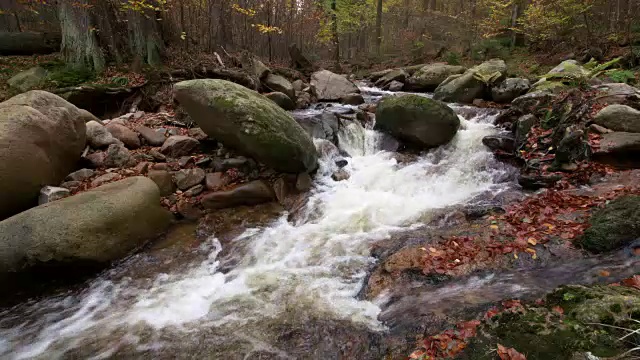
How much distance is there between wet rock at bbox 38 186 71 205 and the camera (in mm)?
5793

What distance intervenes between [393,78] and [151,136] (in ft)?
42.5

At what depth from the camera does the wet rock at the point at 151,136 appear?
27.1 ft

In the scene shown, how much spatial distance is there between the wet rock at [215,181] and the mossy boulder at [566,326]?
221 inches

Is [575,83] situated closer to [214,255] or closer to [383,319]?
[383,319]

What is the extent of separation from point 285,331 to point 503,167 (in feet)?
21.1

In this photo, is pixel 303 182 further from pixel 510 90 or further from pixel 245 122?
pixel 510 90

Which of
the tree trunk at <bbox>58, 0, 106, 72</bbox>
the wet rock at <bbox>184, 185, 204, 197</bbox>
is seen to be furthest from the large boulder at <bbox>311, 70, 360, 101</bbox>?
the wet rock at <bbox>184, 185, 204, 197</bbox>

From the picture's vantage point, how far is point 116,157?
7.23 metres

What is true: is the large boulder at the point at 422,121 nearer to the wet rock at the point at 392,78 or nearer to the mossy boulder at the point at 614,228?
the mossy boulder at the point at 614,228

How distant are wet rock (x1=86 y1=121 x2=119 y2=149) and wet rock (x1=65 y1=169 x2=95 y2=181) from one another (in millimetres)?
982

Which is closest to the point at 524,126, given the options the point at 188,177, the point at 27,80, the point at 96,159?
the point at 188,177

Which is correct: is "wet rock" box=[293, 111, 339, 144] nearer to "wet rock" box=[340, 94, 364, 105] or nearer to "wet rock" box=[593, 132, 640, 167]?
"wet rock" box=[340, 94, 364, 105]

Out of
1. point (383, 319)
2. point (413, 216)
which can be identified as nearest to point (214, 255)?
point (383, 319)

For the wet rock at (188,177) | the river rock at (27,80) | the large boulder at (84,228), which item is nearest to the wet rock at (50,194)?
the large boulder at (84,228)
